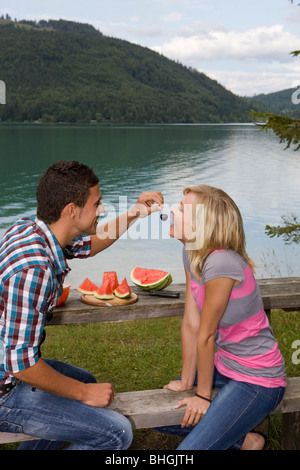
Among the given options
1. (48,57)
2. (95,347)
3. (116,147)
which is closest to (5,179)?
(116,147)

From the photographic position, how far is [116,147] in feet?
326

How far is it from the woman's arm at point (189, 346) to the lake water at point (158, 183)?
29.6 inches

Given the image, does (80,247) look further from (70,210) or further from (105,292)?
(70,210)

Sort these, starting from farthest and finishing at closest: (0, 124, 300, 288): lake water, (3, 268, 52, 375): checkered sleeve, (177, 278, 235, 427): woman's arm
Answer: (0, 124, 300, 288): lake water
(177, 278, 235, 427): woman's arm
(3, 268, 52, 375): checkered sleeve

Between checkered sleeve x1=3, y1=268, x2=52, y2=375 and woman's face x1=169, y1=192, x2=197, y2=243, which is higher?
woman's face x1=169, y1=192, x2=197, y2=243

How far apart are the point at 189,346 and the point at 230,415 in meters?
0.63

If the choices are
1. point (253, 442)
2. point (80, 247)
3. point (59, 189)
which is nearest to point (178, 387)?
point (253, 442)

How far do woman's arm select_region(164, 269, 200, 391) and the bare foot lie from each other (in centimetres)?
57

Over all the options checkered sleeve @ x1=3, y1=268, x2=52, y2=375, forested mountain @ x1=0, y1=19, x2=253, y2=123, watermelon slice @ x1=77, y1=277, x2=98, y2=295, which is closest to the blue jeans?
checkered sleeve @ x1=3, y1=268, x2=52, y2=375

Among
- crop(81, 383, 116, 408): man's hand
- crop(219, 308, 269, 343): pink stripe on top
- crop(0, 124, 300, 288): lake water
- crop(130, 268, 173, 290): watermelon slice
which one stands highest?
crop(219, 308, 269, 343): pink stripe on top

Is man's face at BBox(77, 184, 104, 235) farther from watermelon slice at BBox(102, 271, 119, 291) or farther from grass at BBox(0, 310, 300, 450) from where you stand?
grass at BBox(0, 310, 300, 450)

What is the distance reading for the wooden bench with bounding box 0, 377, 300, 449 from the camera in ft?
10.5

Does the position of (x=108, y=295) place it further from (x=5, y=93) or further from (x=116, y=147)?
(x=5, y=93)

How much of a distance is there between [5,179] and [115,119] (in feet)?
347
